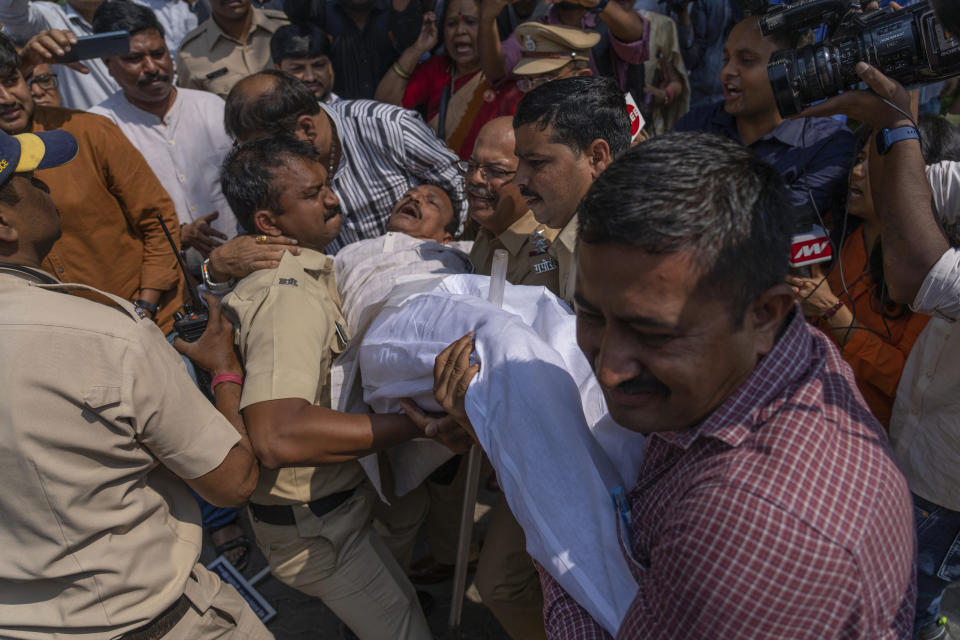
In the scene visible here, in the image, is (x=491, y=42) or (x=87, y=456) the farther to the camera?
(x=491, y=42)

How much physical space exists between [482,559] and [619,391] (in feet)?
4.57

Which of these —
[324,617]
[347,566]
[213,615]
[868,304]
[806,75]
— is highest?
[806,75]

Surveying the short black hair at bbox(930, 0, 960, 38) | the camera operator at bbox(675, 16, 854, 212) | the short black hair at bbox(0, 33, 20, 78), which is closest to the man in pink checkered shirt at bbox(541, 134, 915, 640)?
the short black hair at bbox(930, 0, 960, 38)

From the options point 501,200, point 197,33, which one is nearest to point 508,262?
point 501,200

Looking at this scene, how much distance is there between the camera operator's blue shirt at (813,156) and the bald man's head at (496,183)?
3.09 ft

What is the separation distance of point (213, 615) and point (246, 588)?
1405 mm

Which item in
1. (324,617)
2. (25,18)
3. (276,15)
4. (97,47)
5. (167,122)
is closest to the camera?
(324,617)

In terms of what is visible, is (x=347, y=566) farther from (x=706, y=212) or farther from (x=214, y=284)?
(x=706, y=212)

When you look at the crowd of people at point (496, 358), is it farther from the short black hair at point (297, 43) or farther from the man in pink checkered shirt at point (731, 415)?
the short black hair at point (297, 43)

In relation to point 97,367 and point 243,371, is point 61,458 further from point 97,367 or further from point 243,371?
point 243,371

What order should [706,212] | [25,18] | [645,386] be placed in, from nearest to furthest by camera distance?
1. [706,212]
2. [645,386]
3. [25,18]

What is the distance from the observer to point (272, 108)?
3.29 m

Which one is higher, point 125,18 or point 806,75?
point 806,75

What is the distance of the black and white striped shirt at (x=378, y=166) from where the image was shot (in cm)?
367
